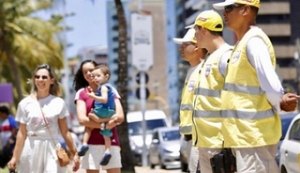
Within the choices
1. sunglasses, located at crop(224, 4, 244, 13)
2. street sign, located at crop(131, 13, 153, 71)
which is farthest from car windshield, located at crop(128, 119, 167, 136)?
sunglasses, located at crop(224, 4, 244, 13)

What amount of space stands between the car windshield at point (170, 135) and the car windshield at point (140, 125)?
5413 millimetres

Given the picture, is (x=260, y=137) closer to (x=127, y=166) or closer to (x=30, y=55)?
(x=127, y=166)

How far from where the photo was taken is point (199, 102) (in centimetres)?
669

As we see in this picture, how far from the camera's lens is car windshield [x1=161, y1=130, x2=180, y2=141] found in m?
29.2

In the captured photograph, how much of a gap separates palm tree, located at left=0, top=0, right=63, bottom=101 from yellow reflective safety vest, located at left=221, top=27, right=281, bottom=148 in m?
36.6

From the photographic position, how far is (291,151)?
13078 millimetres

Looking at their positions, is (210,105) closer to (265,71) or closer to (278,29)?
(265,71)

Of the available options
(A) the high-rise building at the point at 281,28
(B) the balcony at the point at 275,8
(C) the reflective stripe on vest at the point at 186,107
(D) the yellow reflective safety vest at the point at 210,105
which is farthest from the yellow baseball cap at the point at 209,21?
(B) the balcony at the point at 275,8

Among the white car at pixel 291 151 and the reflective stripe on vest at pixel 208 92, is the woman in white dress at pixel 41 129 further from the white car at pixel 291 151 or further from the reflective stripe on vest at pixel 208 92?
the white car at pixel 291 151

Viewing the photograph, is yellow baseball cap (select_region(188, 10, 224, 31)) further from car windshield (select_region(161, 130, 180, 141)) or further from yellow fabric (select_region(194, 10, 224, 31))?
car windshield (select_region(161, 130, 180, 141))

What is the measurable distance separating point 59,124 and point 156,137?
2065 centimetres

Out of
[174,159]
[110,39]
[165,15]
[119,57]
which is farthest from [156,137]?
[110,39]

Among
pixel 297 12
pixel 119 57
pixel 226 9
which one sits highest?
pixel 226 9

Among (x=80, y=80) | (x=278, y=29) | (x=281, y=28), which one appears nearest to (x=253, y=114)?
(x=80, y=80)
